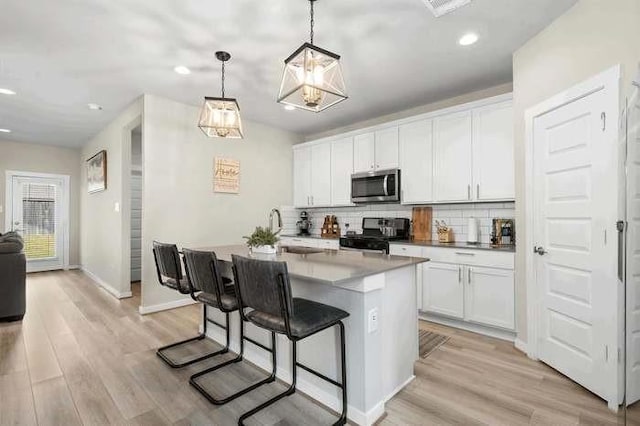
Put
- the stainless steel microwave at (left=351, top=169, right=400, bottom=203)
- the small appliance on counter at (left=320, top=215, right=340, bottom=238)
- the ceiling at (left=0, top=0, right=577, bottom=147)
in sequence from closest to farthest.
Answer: the ceiling at (left=0, top=0, right=577, bottom=147)
the stainless steel microwave at (left=351, top=169, right=400, bottom=203)
the small appliance on counter at (left=320, top=215, right=340, bottom=238)

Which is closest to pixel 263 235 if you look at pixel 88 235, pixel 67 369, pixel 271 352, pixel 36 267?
pixel 271 352

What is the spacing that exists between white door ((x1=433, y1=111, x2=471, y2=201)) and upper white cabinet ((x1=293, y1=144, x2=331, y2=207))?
1699mm

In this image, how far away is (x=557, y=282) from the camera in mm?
2350

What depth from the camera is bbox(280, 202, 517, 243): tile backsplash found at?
3512 mm

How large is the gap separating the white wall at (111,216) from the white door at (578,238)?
4369mm

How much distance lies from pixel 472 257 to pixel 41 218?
7.91 m

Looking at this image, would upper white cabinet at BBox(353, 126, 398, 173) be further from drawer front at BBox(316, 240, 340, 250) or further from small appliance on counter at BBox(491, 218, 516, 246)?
small appliance on counter at BBox(491, 218, 516, 246)

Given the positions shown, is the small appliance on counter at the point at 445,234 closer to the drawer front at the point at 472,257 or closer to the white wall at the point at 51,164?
the drawer front at the point at 472,257

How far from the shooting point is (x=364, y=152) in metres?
4.39

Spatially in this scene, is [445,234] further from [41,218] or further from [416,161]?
[41,218]

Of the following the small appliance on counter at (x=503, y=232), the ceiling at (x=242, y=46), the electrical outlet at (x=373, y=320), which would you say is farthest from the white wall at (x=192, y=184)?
the small appliance on counter at (x=503, y=232)

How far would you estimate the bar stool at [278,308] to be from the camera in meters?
1.57

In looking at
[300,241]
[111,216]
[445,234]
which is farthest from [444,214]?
[111,216]

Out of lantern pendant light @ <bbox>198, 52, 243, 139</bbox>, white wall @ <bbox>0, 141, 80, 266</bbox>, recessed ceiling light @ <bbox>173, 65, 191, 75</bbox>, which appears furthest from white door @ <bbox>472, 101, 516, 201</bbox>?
white wall @ <bbox>0, 141, 80, 266</bbox>
